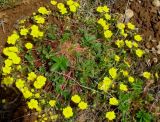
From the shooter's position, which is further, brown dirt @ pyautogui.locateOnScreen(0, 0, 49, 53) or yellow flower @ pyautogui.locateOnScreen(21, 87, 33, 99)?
brown dirt @ pyautogui.locateOnScreen(0, 0, 49, 53)

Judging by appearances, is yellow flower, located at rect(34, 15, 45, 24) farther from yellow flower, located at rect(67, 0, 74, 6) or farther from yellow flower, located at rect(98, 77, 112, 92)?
yellow flower, located at rect(98, 77, 112, 92)

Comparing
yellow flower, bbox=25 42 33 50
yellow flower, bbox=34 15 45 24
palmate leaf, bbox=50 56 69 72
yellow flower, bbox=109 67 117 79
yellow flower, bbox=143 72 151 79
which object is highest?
yellow flower, bbox=34 15 45 24

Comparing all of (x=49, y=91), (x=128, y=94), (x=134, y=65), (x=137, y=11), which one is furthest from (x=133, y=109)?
(x=137, y=11)

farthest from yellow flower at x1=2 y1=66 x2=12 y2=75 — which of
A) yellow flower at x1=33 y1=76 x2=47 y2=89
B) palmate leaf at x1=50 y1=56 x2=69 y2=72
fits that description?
palmate leaf at x1=50 y1=56 x2=69 y2=72

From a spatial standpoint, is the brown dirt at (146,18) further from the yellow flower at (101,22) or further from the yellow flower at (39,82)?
the yellow flower at (39,82)

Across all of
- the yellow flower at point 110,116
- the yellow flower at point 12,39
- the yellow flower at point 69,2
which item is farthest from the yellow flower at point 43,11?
the yellow flower at point 110,116

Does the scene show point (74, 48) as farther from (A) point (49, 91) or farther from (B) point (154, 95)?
(B) point (154, 95)

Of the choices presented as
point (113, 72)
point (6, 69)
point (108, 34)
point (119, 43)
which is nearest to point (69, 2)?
point (108, 34)

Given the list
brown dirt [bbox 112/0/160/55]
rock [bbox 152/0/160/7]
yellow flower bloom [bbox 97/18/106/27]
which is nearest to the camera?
yellow flower bloom [bbox 97/18/106/27]

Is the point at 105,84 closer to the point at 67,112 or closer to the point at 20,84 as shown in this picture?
the point at 67,112
